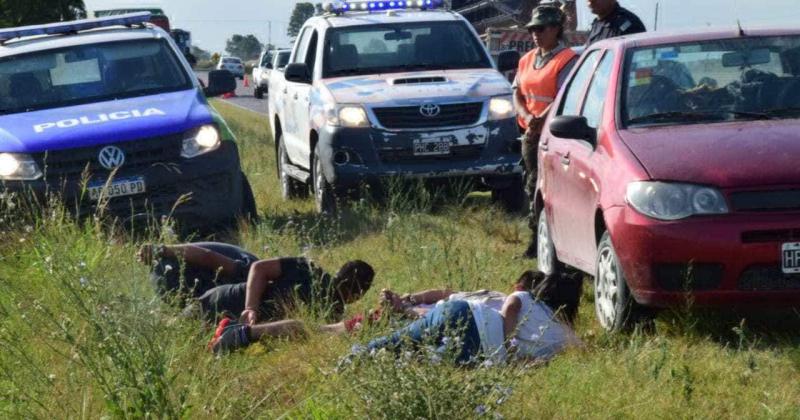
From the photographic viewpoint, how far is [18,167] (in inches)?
461

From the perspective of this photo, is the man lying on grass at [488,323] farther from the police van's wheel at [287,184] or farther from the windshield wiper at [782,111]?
the police van's wheel at [287,184]

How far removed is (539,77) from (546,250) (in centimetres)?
164

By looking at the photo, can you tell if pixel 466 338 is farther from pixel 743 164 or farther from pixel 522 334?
pixel 743 164

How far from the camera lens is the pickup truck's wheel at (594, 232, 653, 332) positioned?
750 cm

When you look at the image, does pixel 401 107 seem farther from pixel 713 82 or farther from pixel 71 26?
pixel 713 82

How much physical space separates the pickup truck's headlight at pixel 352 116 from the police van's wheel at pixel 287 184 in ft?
8.91

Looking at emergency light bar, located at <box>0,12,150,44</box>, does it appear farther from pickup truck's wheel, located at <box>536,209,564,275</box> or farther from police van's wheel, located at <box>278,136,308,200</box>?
pickup truck's wheel, located at <box>536,209,564,275</box>

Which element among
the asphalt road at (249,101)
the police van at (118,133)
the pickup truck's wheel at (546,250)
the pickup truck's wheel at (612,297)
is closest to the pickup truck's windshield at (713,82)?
the pickup truck's wheel at (612,297)

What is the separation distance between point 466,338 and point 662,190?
1163 millimetres

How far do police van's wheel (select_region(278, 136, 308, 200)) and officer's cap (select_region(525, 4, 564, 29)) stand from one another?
226 inches

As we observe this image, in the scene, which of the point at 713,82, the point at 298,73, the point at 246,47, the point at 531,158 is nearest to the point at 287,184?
the point at 298,73

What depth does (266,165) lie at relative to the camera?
829 inches

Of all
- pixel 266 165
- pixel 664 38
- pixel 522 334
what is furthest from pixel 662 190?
pixel 266 165

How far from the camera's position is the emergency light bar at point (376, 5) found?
15391 millimetres
